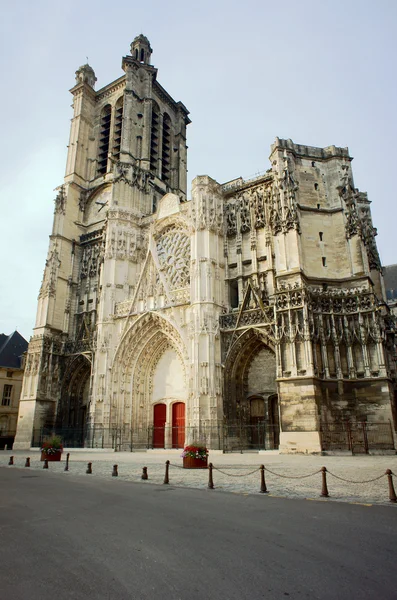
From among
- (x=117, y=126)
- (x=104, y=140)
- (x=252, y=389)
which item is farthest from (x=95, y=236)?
(x=252, y=389)

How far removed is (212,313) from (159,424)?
8277mm

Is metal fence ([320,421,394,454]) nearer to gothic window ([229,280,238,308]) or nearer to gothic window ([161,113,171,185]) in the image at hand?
gothic window ([229,280,238,308])

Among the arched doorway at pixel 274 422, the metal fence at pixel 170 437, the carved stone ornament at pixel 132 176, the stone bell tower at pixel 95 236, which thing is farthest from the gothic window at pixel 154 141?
the arched doorway at pixel 274 422

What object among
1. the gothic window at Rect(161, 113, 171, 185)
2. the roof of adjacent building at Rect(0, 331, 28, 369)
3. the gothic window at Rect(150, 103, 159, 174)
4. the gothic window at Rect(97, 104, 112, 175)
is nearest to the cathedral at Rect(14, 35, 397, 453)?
the gothic window at Rect(97, 104, 112, 175)

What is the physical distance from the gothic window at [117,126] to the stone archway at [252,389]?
2131cm

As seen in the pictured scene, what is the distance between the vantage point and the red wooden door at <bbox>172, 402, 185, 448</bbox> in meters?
24.7

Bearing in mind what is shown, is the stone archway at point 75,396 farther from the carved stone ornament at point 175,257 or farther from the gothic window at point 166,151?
the gothic window at point 166,151

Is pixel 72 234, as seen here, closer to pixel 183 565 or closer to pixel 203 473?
pixel 203 473

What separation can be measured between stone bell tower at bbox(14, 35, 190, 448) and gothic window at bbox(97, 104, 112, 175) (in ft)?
0.30

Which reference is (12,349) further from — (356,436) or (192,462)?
(356,436)

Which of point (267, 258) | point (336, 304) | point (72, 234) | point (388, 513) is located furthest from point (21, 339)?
point (388, 513)

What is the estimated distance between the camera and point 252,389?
22.7 metres

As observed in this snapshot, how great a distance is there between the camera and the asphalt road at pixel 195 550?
343cm

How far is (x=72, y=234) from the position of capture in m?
33.2
